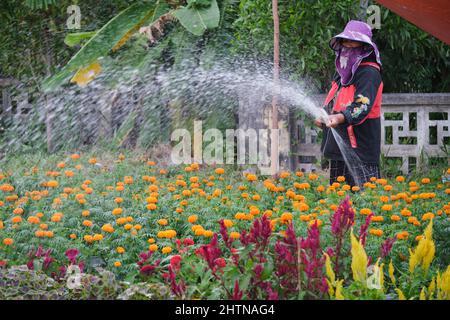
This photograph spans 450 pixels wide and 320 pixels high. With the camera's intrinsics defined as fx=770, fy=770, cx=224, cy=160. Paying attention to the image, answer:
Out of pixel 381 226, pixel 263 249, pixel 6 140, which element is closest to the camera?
pixel 263 249

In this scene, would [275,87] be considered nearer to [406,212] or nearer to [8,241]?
[406,212]

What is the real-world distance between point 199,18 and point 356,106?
2.97m

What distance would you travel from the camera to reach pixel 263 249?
296 cm

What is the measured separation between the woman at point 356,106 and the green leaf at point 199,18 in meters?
2.36

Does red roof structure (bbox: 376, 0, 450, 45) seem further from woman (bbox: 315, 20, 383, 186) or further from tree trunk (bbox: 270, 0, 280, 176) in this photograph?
tree trunk (bbox: 270, 0, 280, 176)

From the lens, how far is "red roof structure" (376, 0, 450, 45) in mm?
3832

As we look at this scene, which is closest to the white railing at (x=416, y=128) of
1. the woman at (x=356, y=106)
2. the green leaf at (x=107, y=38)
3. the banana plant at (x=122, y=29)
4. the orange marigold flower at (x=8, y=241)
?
the banana plant at (x=122, y=29)

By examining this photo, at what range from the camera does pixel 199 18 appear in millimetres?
8070

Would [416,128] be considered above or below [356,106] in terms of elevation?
below

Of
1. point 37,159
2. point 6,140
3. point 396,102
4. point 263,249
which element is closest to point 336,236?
point 263,249

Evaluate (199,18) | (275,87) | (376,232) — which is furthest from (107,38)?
(376,232)

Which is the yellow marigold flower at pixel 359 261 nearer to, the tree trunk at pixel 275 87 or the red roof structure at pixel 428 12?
the red roof structure at pixel 428 12

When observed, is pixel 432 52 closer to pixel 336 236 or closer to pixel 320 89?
pixel 320 89
